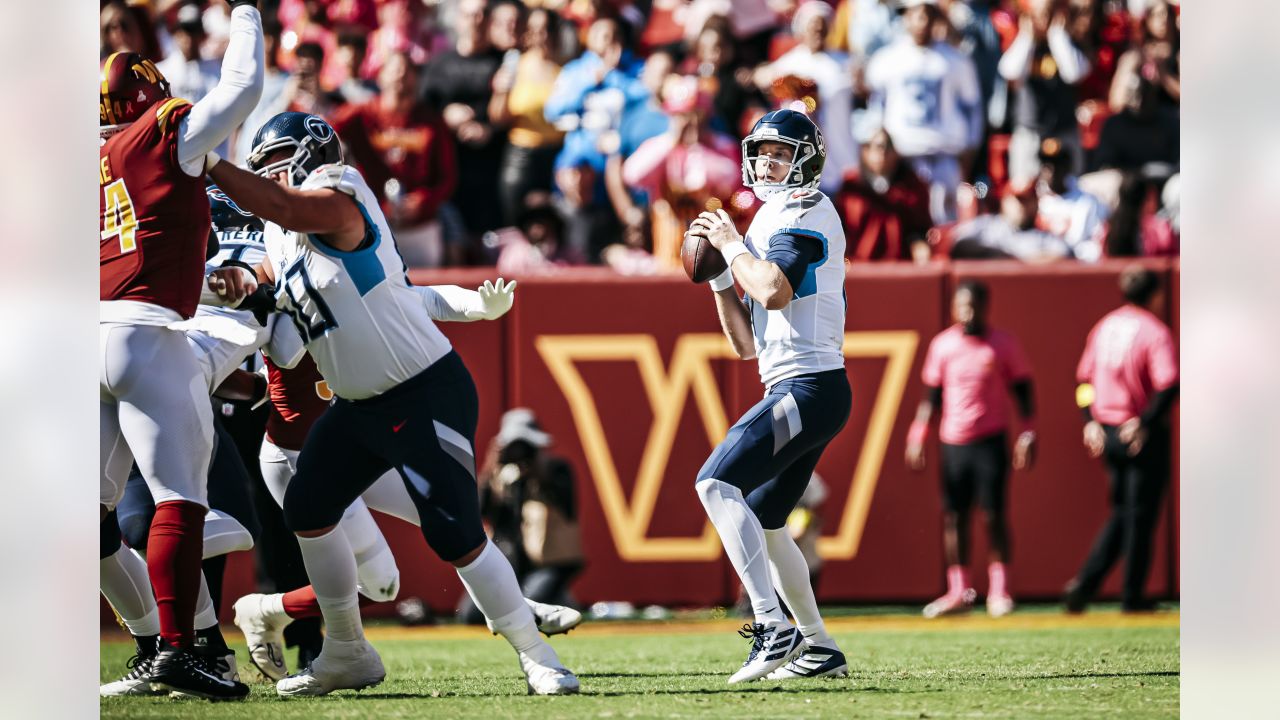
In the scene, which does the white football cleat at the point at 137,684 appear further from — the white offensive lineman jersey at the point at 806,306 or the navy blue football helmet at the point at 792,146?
the navy blue football helmet at the point at 792,146

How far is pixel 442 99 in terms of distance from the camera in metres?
11.1

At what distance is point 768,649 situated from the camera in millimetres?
5797

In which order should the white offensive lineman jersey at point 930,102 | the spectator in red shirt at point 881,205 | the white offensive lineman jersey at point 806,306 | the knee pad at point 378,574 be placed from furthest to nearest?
the white offensive lineman jersey at point 930,102 < the spectator in red shirt at point 881,205 < the knee pad at point 378,574 < the white offensive lineman jersey at point 806,306

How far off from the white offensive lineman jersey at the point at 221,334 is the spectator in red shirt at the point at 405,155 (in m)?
3.60

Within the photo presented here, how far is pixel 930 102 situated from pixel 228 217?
5253 mm

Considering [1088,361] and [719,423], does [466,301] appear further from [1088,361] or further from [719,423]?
[1088,361]

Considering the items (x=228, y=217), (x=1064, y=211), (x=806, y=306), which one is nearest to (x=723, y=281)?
(x=806, y=306)

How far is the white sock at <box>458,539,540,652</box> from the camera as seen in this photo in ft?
18.1

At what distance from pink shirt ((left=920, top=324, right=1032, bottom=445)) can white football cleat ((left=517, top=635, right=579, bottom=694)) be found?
436 cm

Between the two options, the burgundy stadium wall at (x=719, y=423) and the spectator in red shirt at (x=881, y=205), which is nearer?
the burgundy stadium wall at (x=719, y=423)

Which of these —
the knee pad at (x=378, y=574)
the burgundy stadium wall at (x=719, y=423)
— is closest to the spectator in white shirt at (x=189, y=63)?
the burgundy stadium wall at (x=719, y=423)

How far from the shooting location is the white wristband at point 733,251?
5.70 m

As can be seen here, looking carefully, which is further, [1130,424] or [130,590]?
[1130,424]
